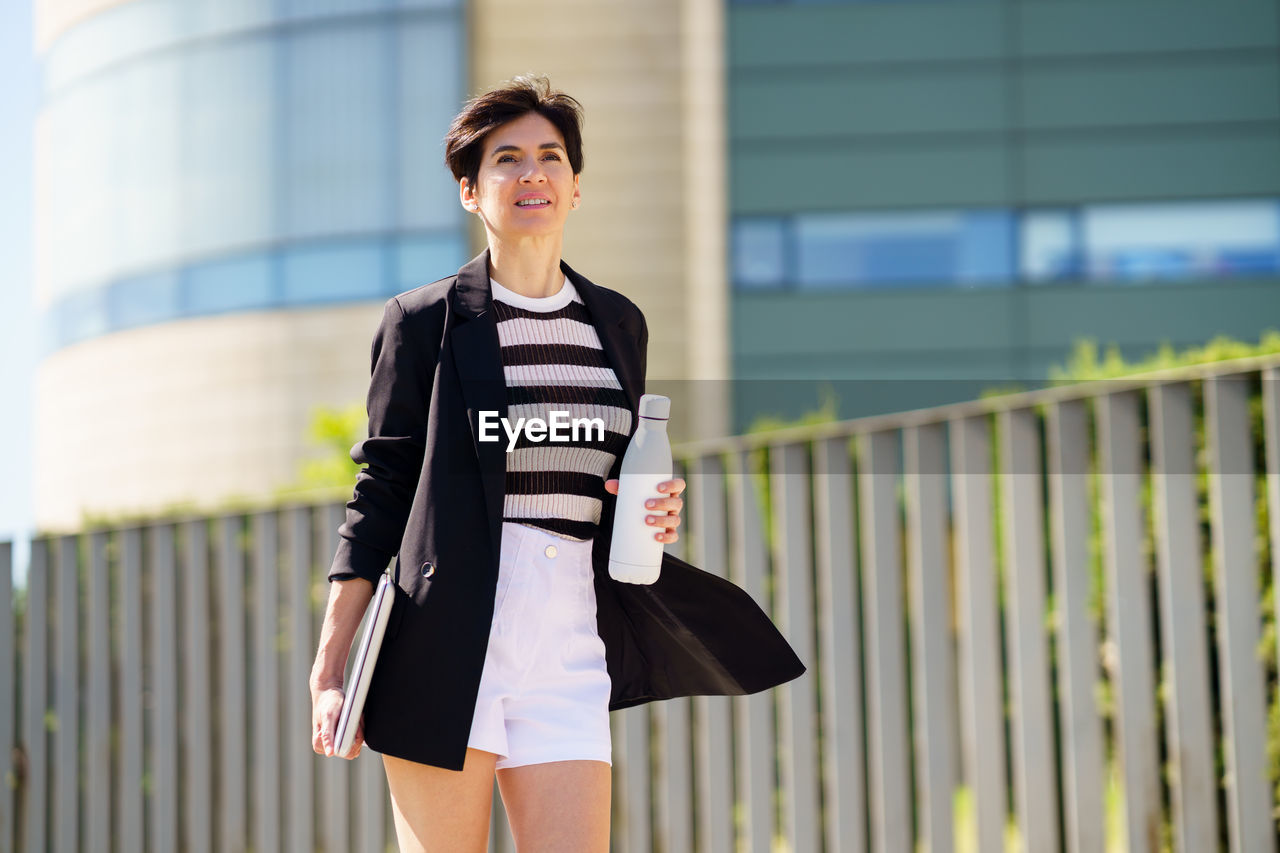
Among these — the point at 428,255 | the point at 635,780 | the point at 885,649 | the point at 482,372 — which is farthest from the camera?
the point at 428,255

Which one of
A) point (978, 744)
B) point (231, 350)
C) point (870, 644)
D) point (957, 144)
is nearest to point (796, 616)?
point (870, 644)

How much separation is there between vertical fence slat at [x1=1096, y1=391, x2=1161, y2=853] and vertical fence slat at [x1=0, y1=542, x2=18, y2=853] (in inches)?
177

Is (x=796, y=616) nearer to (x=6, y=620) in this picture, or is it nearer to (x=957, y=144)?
(x=6, y=620)

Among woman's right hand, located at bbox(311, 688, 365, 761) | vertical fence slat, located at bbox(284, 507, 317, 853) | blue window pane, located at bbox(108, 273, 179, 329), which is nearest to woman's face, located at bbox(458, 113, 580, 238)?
woman's right hand, located at bbox(311, 688, 365, 761)

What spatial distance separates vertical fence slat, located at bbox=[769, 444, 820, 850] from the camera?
5.05 m

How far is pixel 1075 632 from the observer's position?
15.4ft

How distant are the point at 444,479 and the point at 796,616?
3200 millimetres

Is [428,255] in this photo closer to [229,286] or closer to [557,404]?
[229,286]

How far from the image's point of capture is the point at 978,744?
189 inches

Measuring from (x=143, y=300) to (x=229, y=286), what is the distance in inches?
49.4

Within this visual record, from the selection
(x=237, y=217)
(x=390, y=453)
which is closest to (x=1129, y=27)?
(x=237, y=217)

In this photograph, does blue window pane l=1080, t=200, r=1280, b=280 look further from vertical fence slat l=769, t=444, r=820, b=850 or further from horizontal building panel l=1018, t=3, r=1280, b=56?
vertical fence slat l=769, t=444, r=820, b=850

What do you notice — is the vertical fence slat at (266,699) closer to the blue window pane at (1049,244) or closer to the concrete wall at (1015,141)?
the concrete wall at (1015,141)

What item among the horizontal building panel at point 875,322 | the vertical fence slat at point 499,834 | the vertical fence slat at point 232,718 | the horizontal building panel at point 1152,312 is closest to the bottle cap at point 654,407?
the vertical fence slat at point 499,834
